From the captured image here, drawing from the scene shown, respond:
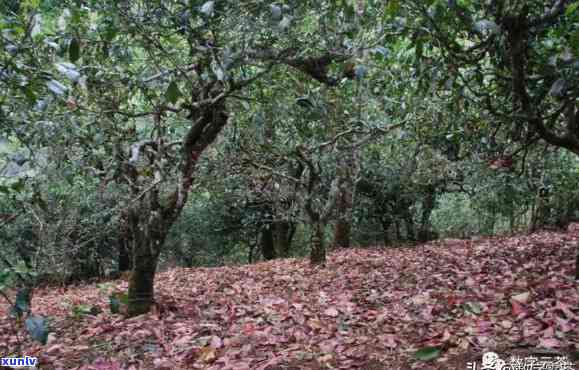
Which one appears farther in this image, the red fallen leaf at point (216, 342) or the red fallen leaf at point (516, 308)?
the red fallen leaf at point (216, 342)

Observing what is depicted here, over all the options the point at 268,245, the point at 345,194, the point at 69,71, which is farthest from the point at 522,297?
the point at 268,245

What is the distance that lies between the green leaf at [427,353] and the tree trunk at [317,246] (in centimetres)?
406

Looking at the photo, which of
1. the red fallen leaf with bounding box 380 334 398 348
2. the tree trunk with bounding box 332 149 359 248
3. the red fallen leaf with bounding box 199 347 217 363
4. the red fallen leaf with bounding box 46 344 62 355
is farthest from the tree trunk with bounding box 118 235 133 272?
the red fallen leaf with bounding box 380 334 398 348

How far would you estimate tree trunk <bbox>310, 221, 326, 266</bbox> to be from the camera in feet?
24.1

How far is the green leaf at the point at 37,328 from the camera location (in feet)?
5.69

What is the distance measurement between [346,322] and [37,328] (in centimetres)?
300

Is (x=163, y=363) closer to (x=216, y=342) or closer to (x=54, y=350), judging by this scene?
(x=216, y=342)

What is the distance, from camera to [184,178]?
5.13m

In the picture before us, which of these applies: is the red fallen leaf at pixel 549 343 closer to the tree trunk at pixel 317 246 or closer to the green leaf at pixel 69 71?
the green leaf at pixel 69 71

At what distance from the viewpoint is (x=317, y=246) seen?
7.45m

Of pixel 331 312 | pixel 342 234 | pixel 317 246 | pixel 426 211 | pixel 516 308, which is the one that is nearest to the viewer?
pixel 516 308

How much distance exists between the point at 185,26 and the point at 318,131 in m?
3.24

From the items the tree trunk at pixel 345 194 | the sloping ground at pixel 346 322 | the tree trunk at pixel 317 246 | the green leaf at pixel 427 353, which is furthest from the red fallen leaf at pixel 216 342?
the tree trunk at pixel 345 194

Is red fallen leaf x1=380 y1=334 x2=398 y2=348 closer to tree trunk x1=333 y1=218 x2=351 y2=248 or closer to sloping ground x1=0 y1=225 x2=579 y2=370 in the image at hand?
sloping ground x1=0 y1=225 x2=579 y2=370
